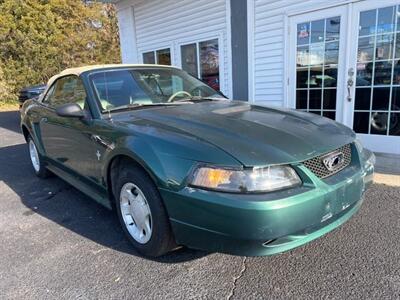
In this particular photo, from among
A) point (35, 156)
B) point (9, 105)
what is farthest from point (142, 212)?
point (9, 105)

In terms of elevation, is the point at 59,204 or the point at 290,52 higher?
the point at 290,52

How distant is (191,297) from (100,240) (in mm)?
1149

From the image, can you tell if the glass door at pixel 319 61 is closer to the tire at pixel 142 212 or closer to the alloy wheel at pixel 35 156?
the tire at pixel 142 212

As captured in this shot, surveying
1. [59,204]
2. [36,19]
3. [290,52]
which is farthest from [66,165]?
[36,19]

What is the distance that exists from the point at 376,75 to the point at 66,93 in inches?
173

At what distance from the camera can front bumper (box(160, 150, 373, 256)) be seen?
199 cm

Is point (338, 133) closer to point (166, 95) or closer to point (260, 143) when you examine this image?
point (260, 143)

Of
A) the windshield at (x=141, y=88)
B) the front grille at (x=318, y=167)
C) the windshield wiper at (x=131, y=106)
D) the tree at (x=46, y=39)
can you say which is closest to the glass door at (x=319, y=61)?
the windshield at (x=141, y=88)

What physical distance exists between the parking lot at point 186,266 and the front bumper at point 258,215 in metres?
0.32

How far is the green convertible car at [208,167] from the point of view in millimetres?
2049

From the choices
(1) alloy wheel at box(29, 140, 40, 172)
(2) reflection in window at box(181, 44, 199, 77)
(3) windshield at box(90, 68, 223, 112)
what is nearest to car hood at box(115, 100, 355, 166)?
(3) windshield at box(90, 68, 223, 112)

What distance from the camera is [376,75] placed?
201 inches

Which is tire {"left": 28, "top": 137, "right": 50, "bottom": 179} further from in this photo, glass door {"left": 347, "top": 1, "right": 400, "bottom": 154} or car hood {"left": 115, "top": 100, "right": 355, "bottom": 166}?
glass door {"left": 347, "top": 1, "right": 400, "bottom": 154}

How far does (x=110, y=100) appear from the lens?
316 centimetres
